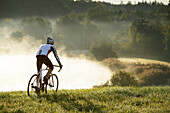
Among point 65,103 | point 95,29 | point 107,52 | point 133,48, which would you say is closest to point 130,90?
point 65,103

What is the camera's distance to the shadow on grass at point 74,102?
26.3 feet

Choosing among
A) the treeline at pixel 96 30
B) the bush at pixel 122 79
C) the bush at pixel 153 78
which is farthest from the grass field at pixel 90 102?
the treeline at pixel 96 30

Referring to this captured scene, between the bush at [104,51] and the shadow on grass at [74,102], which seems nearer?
the shadow on grass at [74,102]

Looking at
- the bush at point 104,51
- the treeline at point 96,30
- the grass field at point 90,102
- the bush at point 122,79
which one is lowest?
the grass field at point 90,102

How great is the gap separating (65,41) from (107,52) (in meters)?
34.7

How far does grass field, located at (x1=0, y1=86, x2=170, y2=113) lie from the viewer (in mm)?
7773

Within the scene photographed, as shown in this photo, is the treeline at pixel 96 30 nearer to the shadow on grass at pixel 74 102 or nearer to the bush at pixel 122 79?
the bush at pixel 122 79

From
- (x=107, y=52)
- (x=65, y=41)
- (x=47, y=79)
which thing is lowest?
(x=47, y=79)

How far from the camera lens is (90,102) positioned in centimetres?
875

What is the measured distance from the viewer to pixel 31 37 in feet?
236

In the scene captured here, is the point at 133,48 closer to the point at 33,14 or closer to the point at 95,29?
the point at 95,29

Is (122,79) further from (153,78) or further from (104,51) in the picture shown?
(104,51)

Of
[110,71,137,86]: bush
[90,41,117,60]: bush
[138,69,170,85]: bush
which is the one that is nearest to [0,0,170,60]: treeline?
[90,41,117,60]: bush

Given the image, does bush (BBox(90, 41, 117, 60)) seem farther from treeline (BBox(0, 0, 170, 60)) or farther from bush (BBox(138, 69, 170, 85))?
bush (BBox(138, 69, 170, 85))
